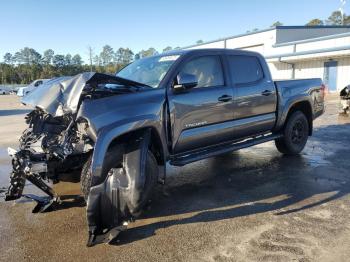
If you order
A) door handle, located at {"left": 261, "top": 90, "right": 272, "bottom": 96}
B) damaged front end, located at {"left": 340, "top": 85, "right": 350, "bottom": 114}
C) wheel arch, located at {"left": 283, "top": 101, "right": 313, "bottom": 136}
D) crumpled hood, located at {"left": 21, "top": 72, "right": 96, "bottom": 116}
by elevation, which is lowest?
damaged front end, located at {"left": 340, "top": 85, "right": 350, "bottom": 114}

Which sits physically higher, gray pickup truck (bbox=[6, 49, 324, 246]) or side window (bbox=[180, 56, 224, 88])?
side window (bbox=[180, 56, 224, 88])

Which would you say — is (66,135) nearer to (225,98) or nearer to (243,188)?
(225,98)

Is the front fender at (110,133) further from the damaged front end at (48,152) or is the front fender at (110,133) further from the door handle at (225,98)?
the door handle at (225,98)

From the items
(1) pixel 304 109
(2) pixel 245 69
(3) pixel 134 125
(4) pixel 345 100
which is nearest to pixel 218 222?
(3) pixel 134 125

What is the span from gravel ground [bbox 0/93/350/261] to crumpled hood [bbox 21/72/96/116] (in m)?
1.41

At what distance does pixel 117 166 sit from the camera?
13.9 ft

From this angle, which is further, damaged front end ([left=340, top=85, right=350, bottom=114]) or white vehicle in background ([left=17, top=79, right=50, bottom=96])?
damaged front end ([left=340, top=85, right=350, bottom=114])

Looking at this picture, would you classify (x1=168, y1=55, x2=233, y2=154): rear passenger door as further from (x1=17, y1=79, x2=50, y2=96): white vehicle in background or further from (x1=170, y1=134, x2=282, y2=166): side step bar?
(x1=17, y1=79, x2=50, y2=96): white vehicle in background

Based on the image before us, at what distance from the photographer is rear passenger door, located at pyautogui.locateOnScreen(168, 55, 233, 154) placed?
5.05m

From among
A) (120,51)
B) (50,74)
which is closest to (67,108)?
(50,74)

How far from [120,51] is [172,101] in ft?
347

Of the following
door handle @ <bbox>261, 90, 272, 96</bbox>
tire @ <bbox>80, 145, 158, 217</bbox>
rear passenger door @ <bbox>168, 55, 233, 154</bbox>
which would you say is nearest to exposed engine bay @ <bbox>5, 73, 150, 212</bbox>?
tire @ <bbox>80, 145, 158, 217</bbox>

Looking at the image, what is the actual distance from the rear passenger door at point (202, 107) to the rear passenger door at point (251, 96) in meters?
0.24

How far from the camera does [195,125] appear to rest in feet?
17.4
